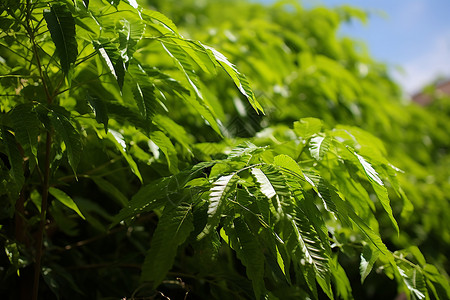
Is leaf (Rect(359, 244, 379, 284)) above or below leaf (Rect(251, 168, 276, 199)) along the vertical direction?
below

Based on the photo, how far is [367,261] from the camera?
4.03ft

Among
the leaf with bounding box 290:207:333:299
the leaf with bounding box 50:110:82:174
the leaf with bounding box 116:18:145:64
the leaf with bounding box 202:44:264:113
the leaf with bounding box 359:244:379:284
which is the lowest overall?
the leaf with bounding box 359:244:379:284

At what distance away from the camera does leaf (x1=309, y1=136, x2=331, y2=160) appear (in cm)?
117

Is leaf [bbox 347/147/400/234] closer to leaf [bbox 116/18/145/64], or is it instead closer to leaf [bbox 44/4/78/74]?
leaf [bbox 116/18/145/64]

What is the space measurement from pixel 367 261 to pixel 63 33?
96 cm

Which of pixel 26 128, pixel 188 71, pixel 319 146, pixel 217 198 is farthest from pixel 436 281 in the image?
pixel 26 128

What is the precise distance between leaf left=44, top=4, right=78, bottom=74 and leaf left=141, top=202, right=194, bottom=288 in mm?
389

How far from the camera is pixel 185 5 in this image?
4.79 metres

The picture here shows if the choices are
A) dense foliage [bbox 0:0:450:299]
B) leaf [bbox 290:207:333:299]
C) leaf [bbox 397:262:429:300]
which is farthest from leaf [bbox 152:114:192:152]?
leaf [bbox 397:262:429:300]

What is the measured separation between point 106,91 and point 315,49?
261cm

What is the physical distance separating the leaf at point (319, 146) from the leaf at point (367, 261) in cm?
27

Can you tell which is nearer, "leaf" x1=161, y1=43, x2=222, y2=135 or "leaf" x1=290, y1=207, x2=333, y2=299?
"leaf" x1=290, y1=207, x2=333, y2=299

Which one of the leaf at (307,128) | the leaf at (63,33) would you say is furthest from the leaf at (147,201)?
the leaf at (307,128)

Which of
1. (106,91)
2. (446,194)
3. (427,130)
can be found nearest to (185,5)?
(427,130)
